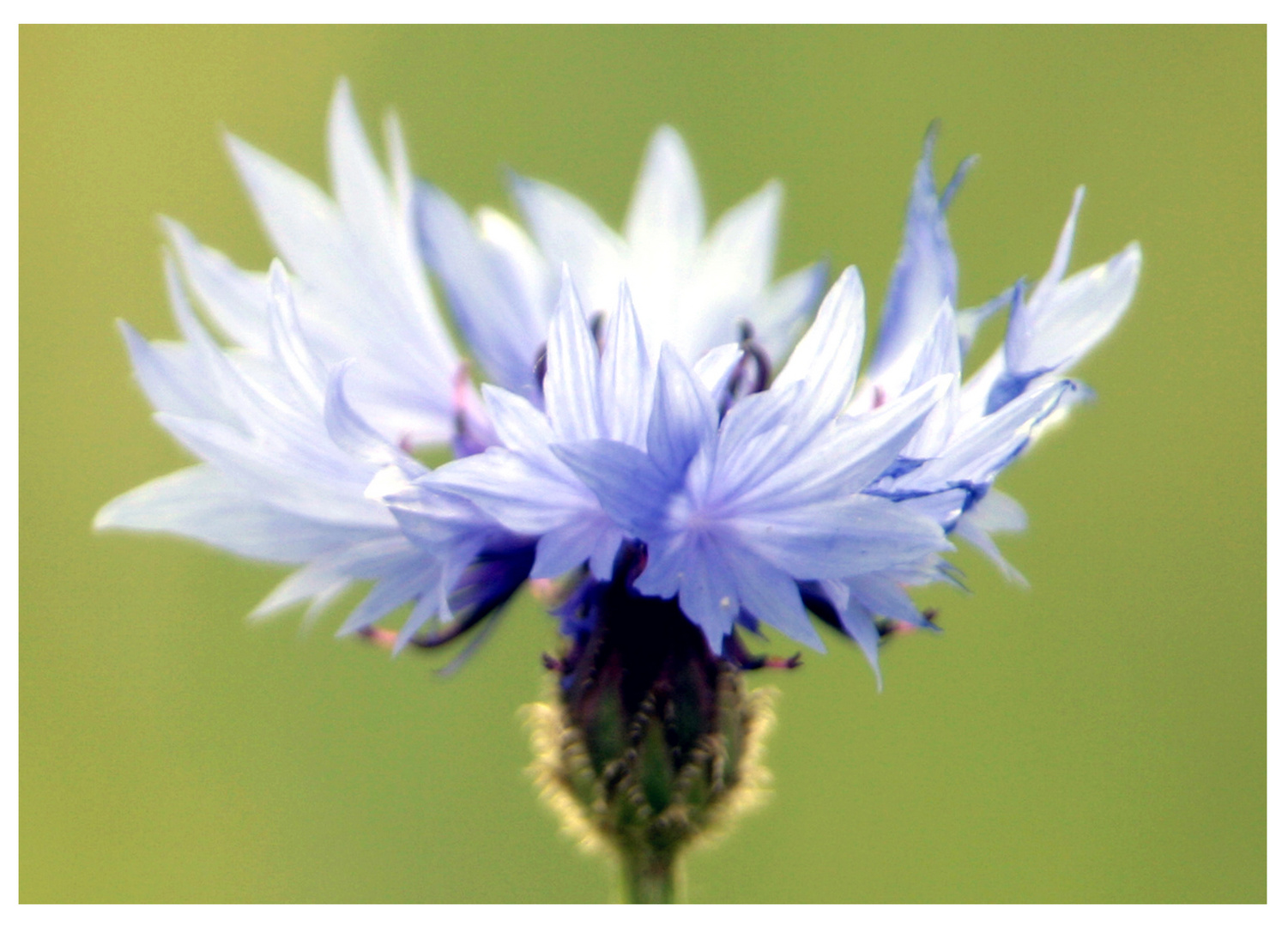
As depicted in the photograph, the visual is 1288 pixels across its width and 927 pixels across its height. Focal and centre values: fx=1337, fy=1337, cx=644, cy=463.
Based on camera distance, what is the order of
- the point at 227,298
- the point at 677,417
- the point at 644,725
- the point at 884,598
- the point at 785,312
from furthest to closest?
the point at 785,312 < the point at 227,298 < the point at 644,725 < the point at 884,598 < the point at 677,417

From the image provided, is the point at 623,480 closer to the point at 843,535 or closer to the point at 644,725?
the point at 843,535

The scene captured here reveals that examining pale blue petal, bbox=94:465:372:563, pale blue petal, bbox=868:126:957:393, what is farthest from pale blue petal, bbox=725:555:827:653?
pale blue petal, bbox=94:465:372:563

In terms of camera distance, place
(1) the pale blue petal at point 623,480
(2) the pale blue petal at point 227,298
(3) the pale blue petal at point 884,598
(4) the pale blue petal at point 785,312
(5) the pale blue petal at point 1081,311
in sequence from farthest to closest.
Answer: (4) the pale blue petal at point 785,312 < (2) the pale blue petal at point 227,298 < (5) the pale blue petal at point 1081,311 < (3) the pale blue petal at point 884,598 < (1) the pale blue petal at point 623,480

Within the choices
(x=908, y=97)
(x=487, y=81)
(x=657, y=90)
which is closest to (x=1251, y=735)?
(x=908, y=97)

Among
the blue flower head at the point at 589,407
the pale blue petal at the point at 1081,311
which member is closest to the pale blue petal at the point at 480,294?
the blue flower head at the point at 589,407

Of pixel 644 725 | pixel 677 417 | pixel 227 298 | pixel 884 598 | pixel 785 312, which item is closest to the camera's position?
pixel 677 417

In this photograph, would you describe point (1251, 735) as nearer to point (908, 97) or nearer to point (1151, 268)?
point (1151, 268)

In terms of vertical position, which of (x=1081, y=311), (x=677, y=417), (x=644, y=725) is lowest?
(x=644, y=725)

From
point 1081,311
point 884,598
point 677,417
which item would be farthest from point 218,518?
point 1081,311

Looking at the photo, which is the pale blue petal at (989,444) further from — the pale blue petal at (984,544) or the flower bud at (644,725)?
the flower bud at (644,725)

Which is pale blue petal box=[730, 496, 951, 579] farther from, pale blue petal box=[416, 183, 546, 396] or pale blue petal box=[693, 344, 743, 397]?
pale blue petal box=[416, 183, 546, 396]
